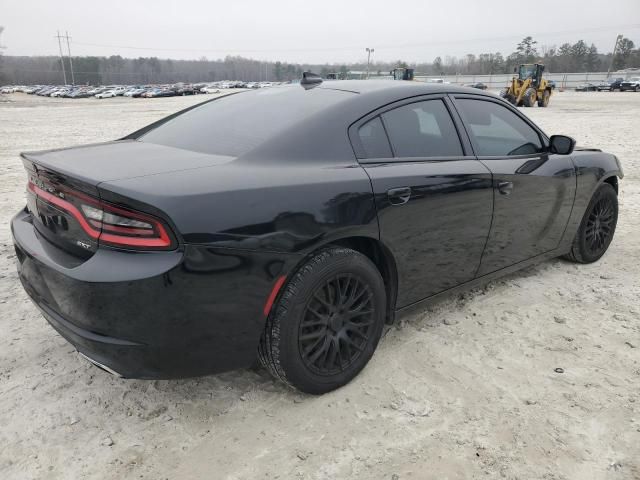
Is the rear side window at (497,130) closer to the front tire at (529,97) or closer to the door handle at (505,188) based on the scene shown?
the door handle at (505,188)

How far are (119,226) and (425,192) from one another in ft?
5.15

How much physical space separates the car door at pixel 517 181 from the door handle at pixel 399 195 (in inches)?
31.0

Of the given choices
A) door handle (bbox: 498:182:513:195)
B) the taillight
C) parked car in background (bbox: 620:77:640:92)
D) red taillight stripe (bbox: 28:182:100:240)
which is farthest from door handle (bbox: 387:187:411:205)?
parked car in background (bbox: 620:77:640:92)

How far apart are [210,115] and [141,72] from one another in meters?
151

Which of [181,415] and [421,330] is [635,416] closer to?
[421,330]

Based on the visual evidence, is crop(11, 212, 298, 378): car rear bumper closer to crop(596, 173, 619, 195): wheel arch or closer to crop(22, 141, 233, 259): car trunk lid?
crop(22, 141, 233, 259): car trunk lid

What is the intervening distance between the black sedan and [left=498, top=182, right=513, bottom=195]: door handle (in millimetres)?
13

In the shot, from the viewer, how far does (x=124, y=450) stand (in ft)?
7.01

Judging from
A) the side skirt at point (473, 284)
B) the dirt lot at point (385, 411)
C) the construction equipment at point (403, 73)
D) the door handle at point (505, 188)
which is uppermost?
the construction equipment at point (403, 73)

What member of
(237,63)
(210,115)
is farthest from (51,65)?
(210,115)

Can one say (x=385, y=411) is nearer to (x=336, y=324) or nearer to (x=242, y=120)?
(x=336, y=324)

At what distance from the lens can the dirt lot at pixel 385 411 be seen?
2.07m

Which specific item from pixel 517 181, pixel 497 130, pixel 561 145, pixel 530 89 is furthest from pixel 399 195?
pixel 530 89

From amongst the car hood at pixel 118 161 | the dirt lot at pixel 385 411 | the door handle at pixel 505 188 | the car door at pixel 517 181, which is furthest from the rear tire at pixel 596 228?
the car hood at pixel 118 161
